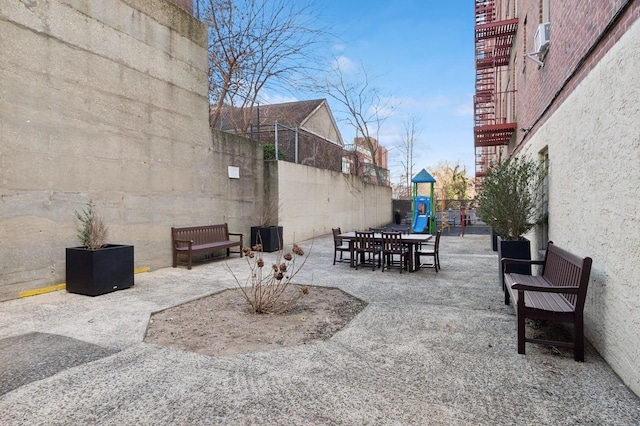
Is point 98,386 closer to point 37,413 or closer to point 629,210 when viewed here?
point 37,413

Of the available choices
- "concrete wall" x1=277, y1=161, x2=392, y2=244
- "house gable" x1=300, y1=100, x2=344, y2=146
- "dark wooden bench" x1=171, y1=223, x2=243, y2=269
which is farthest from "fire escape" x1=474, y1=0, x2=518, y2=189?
"house gable" x1=300, y1=100, x2=344, y2=146

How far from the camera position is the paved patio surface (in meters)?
2.26

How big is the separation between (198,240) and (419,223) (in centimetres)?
1113

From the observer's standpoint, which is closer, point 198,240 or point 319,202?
point 198,240

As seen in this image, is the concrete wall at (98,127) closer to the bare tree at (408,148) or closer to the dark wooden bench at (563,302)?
the dark wooden bench at (563,302)

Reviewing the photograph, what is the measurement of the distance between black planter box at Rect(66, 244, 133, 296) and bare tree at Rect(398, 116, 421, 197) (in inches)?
986

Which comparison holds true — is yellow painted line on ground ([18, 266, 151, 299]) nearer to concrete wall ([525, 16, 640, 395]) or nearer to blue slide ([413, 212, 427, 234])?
concrete wall ([525, 16, 640, 395])

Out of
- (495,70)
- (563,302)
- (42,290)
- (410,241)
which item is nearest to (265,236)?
(410,241)

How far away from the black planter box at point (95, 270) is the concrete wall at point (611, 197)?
594 centimetres

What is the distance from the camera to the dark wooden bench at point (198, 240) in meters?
7.57

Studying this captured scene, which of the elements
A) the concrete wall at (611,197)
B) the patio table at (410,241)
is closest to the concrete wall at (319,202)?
the patio table at (410,241)

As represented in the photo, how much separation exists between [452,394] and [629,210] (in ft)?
5.83

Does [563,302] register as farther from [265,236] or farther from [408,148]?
[408,148]

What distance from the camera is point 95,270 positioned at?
5.27m
